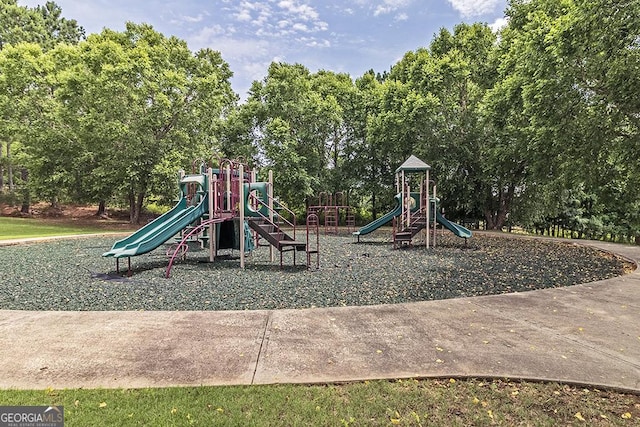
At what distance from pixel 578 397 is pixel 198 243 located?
10873mm

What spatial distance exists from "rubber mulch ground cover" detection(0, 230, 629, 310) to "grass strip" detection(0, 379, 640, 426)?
8.39 feet

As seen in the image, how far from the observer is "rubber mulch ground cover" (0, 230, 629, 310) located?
5.66 m

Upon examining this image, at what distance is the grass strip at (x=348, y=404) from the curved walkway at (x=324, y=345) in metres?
0.15

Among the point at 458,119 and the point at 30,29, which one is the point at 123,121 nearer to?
the point at 458,119

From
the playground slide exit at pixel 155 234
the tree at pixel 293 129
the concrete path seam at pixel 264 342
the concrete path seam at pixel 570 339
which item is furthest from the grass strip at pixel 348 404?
the tree at pixel 293 129

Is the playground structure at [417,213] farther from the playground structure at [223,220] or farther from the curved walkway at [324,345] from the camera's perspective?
the curved walkway at [324,345]

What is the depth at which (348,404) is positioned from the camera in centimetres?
262

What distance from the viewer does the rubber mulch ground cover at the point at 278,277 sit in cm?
566

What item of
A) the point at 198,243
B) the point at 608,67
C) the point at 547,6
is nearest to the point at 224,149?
the point at 198,243

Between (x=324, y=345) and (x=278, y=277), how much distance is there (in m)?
4.03

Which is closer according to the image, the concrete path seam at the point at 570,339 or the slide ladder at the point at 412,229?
the concrete path seam at the point at 570,339

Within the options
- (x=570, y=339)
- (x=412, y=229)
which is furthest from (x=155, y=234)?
(x=412, y=229)

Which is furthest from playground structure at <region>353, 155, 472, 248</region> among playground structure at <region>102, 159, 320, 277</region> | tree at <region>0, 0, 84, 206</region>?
tree at <region>0, 0, 84, 206</region>

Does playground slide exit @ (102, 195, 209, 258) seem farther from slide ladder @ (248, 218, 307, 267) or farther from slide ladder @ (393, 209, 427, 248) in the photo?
slide ladder @ (393, 209, 427, 248)
